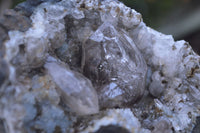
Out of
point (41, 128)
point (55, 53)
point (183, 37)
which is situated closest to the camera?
point (41, 128)

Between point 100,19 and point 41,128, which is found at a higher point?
point 100,19

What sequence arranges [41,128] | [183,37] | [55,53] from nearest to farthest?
[41,128] → [55,53] → [183,37]

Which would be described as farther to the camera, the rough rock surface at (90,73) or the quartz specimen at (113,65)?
the quartz specimen at (113,65)

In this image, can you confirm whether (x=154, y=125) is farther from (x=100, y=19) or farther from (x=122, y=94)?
(x=100, y=19)


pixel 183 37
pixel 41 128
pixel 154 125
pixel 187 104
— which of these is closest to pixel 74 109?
pixel 41 128

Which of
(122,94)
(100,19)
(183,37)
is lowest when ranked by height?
(183,37)

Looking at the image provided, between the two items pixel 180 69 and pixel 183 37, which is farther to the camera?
pixel 183 37

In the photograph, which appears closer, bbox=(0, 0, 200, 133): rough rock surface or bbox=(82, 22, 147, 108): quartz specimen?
bbox=(0, 0, 200, 133): rough rock surface
